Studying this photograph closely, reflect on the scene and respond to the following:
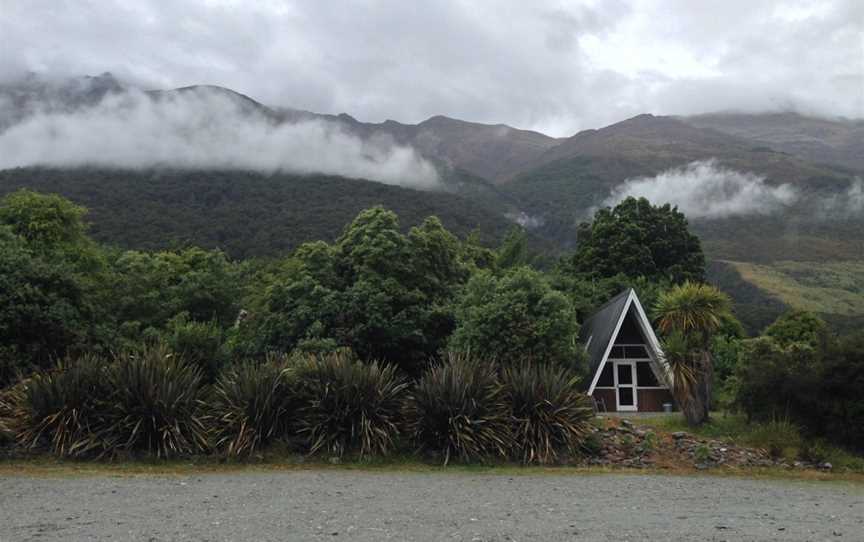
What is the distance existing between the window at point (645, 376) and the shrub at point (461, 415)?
1352 cm

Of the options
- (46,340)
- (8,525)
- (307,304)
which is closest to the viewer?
(8,525)

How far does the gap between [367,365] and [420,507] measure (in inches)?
240

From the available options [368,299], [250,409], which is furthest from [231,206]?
[250,409]

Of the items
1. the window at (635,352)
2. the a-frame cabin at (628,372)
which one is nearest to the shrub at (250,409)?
the a-frame cabin at (628,372)

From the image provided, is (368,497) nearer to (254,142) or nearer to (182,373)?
(182,373)

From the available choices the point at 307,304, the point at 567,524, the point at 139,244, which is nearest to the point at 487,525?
the point at 567,524

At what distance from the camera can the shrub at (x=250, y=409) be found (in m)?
13.9

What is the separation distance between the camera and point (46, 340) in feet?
59.1

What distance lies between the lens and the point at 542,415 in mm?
14555

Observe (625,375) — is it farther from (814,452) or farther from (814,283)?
(814,283)

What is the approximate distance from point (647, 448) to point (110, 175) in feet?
328

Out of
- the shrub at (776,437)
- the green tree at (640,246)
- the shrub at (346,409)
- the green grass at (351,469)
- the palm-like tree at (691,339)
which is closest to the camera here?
the green grass at (351,469)

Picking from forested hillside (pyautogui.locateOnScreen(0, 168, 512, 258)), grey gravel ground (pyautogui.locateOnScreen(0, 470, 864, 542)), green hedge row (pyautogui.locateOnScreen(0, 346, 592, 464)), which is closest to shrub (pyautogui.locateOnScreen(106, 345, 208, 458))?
green hedge row (pyautogui.locateOnScreen(0, 346, 592, 464))

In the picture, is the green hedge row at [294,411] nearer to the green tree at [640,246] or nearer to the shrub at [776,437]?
the shrub at [776,437]
